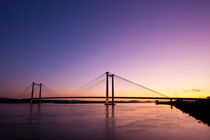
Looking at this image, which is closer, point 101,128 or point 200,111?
point 101,128

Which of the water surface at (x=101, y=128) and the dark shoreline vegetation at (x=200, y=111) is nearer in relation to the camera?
the water surface at (x=101, y=128)

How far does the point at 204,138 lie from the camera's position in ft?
29.8

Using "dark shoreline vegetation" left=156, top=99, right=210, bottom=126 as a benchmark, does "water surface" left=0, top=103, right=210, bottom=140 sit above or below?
above

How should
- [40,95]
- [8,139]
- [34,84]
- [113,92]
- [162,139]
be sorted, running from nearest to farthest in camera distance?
[8,139] < [162,139] < [113,92] < [40,95] < [34,84]

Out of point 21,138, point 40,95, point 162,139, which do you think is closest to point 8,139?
point 21,138

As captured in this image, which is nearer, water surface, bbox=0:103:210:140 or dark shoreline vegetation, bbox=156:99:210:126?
water surface, bbox=0:103:210:140

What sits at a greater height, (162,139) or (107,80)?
(107,80)

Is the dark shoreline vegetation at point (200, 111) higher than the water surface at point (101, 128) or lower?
lower

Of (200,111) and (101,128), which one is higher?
(101,128)

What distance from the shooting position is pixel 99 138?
8.59m

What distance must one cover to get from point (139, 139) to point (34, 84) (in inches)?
3679

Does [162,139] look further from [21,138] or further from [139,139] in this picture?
[21,138]

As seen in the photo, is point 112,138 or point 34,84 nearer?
point 112,138

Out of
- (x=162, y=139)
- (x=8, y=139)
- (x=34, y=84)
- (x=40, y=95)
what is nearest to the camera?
(x=8, y=139)
